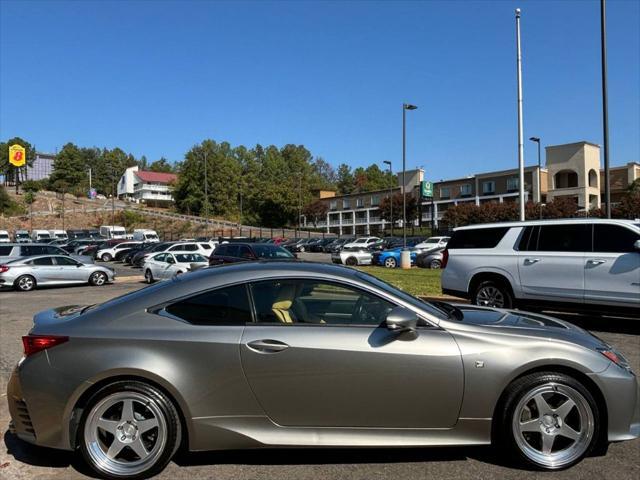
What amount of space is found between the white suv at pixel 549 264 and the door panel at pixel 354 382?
5973mm

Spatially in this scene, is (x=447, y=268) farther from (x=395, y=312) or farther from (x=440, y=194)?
(x=440, y=194)

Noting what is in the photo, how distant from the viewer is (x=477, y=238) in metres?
9.81

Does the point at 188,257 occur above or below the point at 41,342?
below

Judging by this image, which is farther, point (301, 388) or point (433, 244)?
point (433, 244)

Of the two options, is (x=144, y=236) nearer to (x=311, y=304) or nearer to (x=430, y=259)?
(x=430, y=259)

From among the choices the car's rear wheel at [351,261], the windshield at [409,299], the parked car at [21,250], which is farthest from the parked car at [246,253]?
the windshield at [409,299]

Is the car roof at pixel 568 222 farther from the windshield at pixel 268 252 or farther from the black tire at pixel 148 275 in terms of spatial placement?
the black tire at pixel 148 275

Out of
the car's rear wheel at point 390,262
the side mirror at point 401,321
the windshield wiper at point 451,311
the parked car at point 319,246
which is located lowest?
the car's rear wheel at point 390,262

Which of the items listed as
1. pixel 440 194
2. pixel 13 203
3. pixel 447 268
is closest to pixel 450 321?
pixel 447 268

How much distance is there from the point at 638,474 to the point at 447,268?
6676 millimetres

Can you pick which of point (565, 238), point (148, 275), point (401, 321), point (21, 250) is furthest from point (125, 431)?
point (21, 250)

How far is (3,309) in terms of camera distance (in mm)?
13125

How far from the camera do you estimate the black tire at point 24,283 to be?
62.2 ft

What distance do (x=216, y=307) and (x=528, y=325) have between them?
241cm
